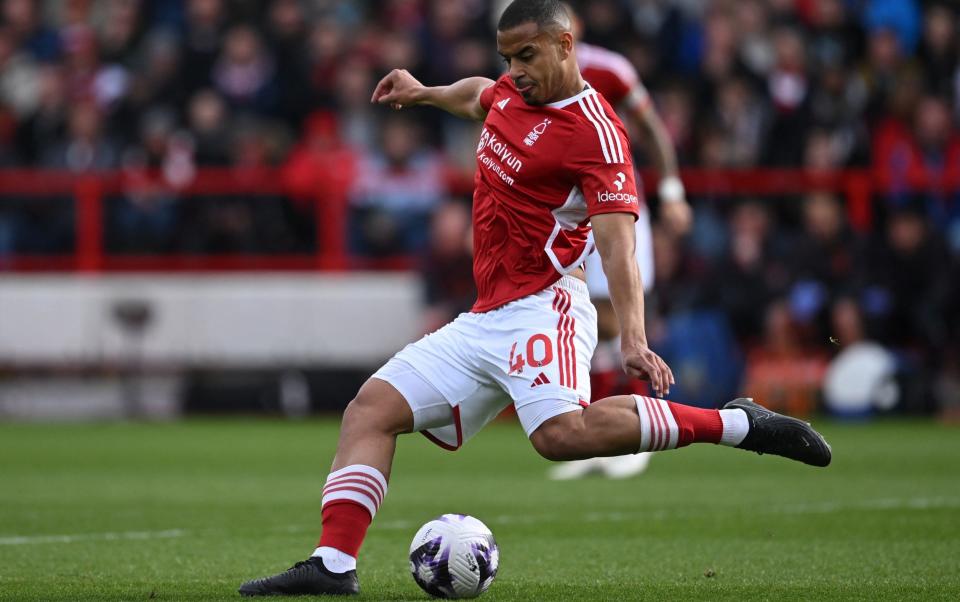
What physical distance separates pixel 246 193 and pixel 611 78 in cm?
779

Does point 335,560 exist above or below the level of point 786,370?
above

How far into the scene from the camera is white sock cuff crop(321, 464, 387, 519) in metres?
5.61

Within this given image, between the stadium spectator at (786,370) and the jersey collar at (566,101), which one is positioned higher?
the jersey collar at (566,101)

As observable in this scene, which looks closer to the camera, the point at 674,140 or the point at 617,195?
the point at 617,195

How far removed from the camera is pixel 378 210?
1664 cm

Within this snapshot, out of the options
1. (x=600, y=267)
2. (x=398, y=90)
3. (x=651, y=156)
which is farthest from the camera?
(x=651, y=156)

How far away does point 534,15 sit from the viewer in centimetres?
562

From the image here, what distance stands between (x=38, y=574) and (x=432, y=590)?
1.61 meters

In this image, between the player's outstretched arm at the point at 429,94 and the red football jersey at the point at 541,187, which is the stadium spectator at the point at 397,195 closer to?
the player's outstretched arm at the point at 429,94

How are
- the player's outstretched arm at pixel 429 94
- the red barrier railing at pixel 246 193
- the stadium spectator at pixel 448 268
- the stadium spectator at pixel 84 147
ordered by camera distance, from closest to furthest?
the player's outstretched arm at pixel 429 94 → the stadium spectator at pixel 448 268 → the red barrier railing at pixel 246 193 → the stadium spectator at pixel 84 147

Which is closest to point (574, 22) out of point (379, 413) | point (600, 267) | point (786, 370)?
point (600, 267)

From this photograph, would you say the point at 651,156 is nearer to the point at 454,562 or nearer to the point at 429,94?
the point at 429,94

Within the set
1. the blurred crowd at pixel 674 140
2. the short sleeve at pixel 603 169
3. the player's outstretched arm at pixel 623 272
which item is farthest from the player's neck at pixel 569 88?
the blurred crowd at pixel 674 140

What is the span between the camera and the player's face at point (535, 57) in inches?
222
